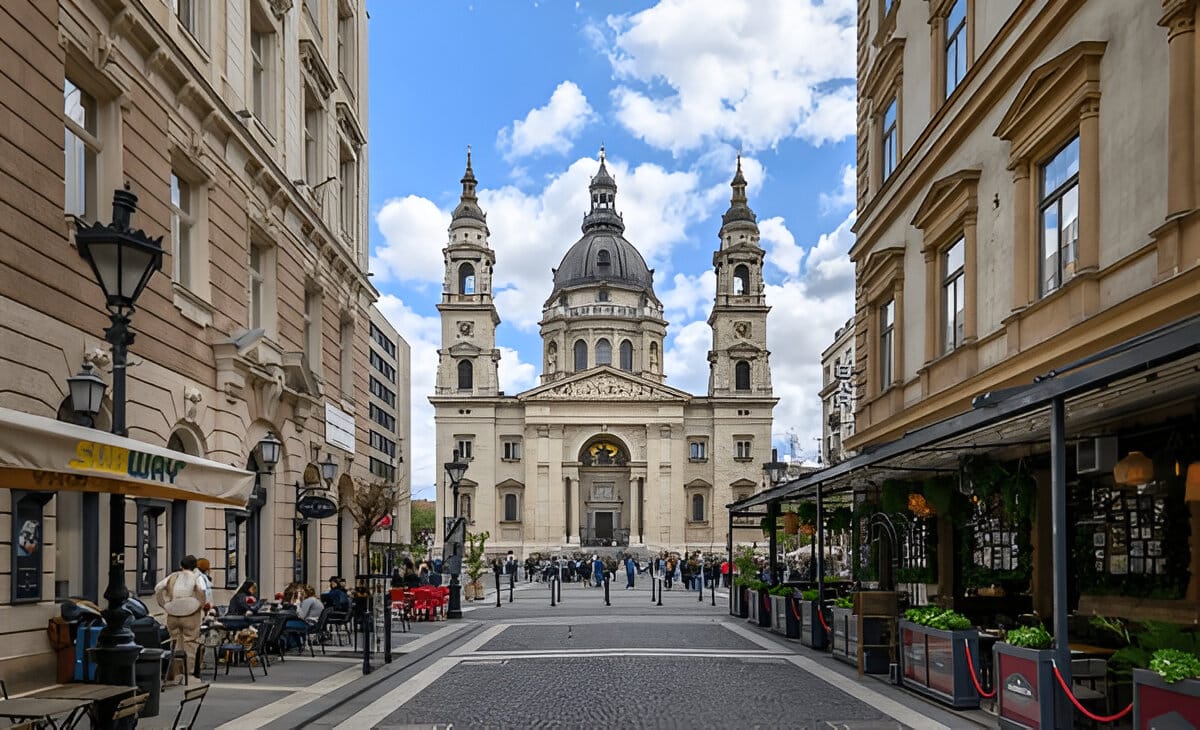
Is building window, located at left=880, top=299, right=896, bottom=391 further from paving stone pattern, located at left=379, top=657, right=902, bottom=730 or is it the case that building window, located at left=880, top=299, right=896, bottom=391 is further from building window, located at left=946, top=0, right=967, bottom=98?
paving stone pattern, located at left=379, top=657, right=902, bottom=730

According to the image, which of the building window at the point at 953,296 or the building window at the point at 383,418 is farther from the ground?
the building window at the point at 953,296

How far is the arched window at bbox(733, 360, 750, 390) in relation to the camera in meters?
102

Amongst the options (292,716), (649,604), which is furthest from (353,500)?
(292,716)

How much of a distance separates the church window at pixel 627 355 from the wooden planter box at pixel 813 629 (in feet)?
286

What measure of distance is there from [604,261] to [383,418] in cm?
3087

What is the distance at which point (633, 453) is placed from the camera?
3900 inches

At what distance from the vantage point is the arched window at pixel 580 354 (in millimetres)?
108275

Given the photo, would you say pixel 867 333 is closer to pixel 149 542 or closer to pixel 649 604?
pixel 149 542

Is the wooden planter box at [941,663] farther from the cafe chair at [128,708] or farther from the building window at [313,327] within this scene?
the building window at [313,327]

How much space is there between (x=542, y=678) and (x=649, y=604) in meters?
23.2

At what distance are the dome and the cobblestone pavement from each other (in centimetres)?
8927

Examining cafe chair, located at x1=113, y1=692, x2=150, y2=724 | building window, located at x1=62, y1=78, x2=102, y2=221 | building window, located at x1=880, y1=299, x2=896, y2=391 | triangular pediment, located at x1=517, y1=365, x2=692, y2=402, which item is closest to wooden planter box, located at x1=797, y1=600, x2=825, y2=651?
building window, located at x1=880, y1=299, x2=896, y2=391

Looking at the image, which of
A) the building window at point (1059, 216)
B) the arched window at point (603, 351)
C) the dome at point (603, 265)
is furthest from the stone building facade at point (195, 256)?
the dome at point (603, 265)

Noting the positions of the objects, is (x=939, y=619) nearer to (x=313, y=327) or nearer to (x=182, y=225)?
(x=182, y=225)
